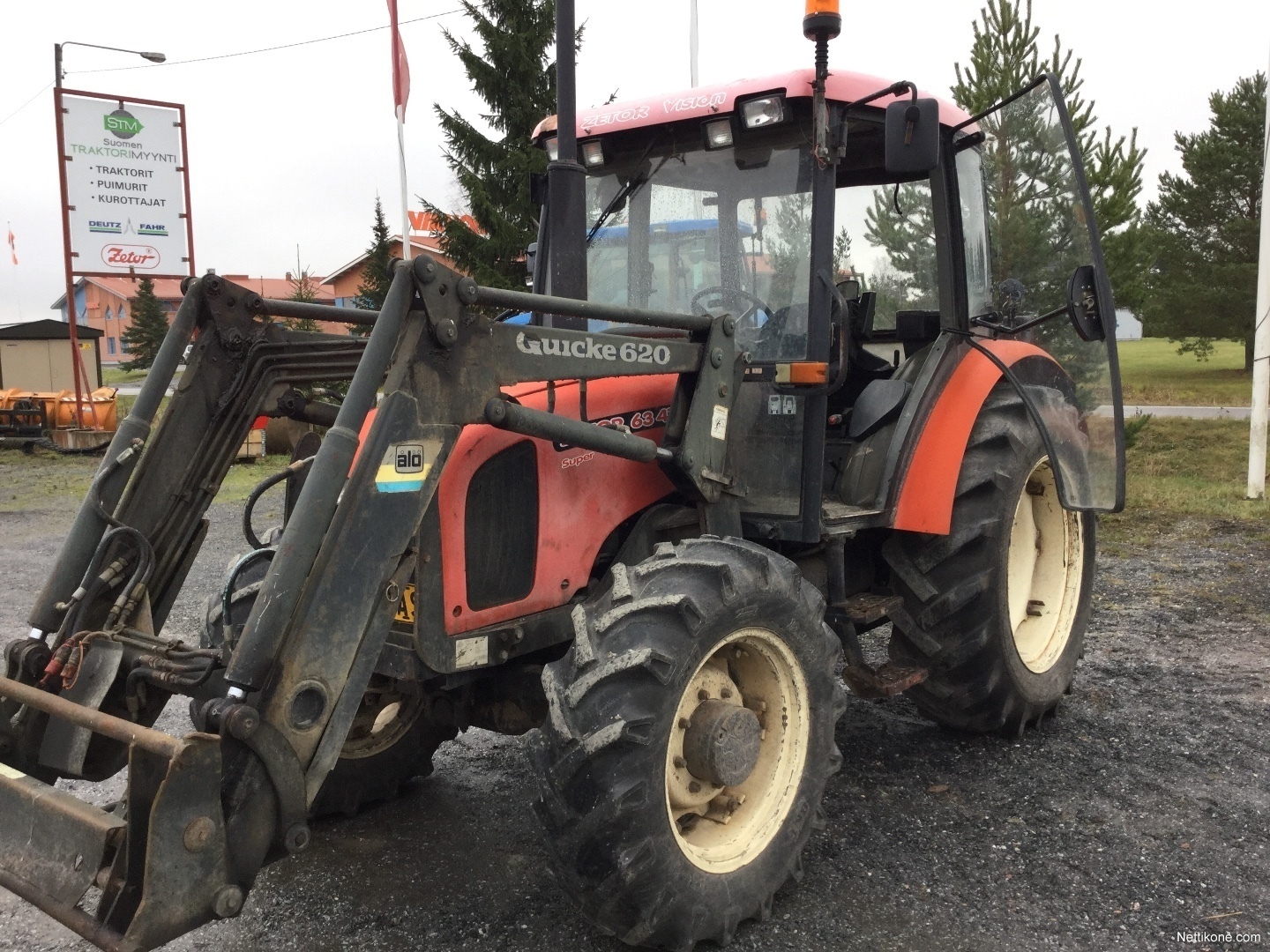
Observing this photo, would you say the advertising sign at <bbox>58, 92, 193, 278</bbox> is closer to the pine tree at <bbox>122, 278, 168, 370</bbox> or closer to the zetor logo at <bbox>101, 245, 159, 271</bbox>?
the zetor logo at <bbox>101, 245, 159, 271</bbox>

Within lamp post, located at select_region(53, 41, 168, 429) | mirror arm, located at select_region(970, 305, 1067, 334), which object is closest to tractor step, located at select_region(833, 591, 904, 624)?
mirror arm, located at select_region(970, 305, 1067, 334)

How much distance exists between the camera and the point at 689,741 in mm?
2969

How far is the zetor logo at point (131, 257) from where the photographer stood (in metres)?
17.1

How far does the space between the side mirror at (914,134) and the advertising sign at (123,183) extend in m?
16.2

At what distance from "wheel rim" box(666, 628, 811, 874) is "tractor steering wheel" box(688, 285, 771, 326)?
1269 millimetres

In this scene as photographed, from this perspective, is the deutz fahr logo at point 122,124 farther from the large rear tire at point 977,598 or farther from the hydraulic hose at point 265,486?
the large rear tire at point 977,598

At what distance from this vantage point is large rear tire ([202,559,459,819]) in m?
3.59

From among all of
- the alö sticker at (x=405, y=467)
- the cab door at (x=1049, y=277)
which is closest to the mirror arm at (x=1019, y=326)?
the cab door at (x=1049, y=277)

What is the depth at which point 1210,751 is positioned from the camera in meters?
4.23

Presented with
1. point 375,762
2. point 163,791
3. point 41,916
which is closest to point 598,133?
point 375,762

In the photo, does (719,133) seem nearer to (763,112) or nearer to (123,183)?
(763,112)

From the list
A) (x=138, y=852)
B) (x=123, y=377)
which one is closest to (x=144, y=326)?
(x=123, y=377)

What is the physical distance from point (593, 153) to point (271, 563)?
207 centimetres

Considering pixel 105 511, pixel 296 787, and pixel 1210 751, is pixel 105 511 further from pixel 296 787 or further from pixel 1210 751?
pixel 1210 751
